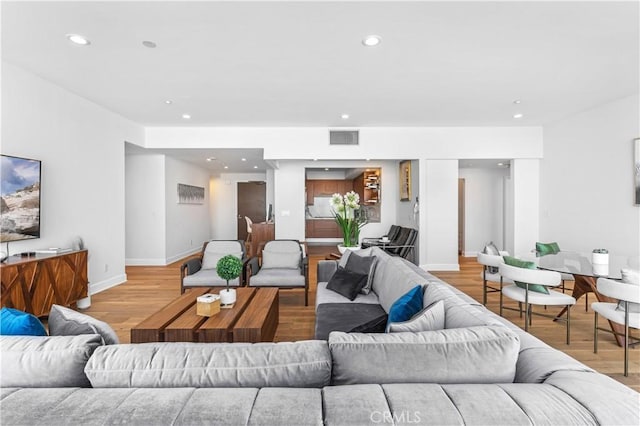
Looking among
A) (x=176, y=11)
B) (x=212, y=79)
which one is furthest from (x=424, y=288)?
(x=212, y=79)

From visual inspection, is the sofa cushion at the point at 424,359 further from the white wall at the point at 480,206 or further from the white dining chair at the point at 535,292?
the white wall at the point at 480,206

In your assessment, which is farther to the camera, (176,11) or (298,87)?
(298,87)

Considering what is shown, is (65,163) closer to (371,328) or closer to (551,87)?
(371,328)

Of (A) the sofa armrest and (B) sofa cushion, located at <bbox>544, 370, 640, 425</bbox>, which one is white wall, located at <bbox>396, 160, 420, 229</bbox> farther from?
(B) sofa cushion, located at <bbox>544, 370, 640, 425</bbox>

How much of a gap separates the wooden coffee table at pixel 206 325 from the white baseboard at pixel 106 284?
2685mm

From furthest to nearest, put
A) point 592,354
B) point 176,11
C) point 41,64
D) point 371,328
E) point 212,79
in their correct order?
point 212,79 → point 41,64 → point 592,354 → point 176,11 → point 371,328

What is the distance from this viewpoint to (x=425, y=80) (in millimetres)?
3680

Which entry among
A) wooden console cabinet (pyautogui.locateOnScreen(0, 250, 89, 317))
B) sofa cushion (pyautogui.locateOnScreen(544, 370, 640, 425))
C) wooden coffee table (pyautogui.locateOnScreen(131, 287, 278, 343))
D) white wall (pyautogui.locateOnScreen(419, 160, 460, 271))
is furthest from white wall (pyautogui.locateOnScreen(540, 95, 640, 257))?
wooden console cabinet (pyautogui.locateOnScreen(0, 250, 89, 317))

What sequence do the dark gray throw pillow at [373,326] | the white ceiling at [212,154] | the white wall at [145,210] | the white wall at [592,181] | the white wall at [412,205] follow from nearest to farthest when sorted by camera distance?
the dark gray throw pillow at [373,326] < the white wall at [592,181] < the white ceiling at [212,154] < the white wall at [412,205] < the white wall at [145,210]

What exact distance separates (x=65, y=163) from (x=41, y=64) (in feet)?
4.08

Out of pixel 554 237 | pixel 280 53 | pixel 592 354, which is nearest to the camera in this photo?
pixel 592 354

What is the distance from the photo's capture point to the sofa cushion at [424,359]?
3.65ft

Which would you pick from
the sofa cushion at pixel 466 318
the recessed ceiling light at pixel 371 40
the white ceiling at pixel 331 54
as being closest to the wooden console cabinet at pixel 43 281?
the white ceiling at pixel 331 54

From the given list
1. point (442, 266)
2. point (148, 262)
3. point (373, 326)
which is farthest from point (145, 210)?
point (373, 326)
